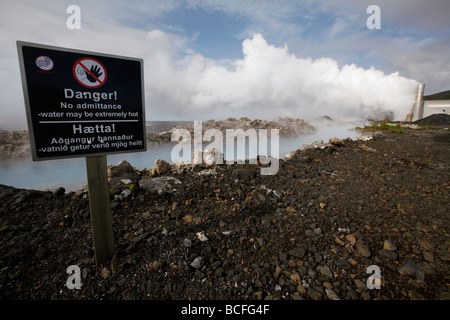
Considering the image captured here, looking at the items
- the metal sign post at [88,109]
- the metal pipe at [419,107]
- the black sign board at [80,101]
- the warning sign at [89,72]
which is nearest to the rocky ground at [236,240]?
the metal sign post at [88,109]

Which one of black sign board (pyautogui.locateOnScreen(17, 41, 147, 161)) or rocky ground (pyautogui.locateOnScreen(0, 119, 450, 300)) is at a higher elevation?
black sign board (pyautogui.locateOnScreen(17, 41, 147, 161))

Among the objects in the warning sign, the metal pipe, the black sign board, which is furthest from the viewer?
the metal pipe

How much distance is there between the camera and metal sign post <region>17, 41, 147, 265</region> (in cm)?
210

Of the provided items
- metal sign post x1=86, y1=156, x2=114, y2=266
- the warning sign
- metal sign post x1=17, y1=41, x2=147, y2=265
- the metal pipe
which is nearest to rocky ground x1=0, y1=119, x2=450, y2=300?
metal sign post x1=86, y1=156, x2=114, y2=266

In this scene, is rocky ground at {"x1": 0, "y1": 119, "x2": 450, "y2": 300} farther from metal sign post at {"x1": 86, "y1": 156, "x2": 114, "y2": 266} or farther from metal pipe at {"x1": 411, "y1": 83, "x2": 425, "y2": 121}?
metal pipe at {"x1": 411, "y1": 83, "x2": 425, "y2": 121}

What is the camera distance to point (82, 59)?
2273 millimetres

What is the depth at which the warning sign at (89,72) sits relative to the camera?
89.0 inches

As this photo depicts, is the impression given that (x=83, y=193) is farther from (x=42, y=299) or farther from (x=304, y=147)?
(x=304, y=147)

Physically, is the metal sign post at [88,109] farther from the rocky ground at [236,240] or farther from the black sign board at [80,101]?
the rocky ground at [236,240]

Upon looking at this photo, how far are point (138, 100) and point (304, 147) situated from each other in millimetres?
8850

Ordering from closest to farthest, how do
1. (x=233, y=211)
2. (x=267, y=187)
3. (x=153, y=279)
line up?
(x=153, y=279), (x=233, y=211), (x=267, y=187)

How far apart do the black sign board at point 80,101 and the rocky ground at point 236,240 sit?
59.5 inches

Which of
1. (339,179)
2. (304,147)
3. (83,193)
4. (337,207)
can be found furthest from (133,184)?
(304,147)

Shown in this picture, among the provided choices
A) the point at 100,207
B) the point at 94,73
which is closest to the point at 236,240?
the point at 100,207
